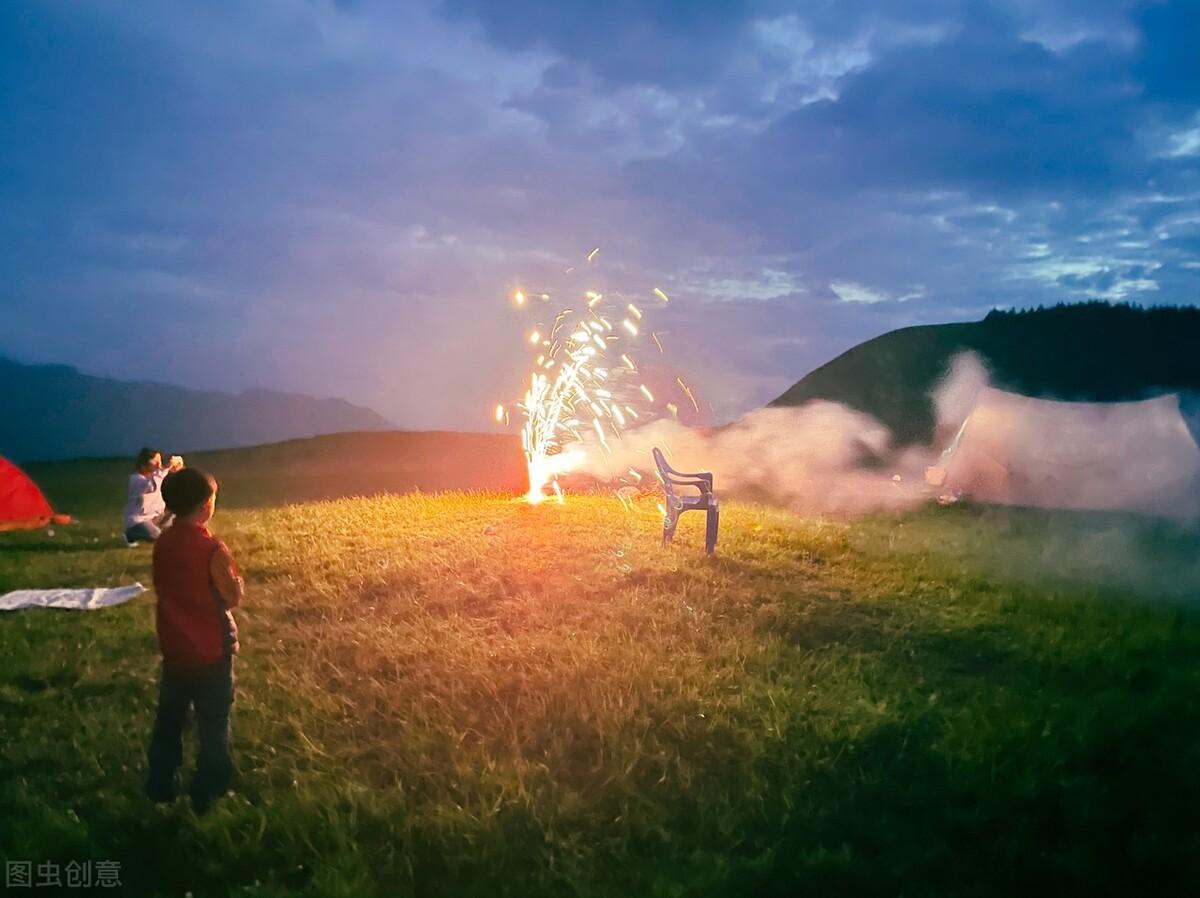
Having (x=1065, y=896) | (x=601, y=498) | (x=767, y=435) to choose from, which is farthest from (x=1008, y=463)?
(x=1065, y=896)

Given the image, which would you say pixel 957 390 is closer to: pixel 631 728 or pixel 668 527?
pixel 668 527

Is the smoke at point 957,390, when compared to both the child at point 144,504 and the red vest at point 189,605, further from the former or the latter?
the red vest at point 189,605

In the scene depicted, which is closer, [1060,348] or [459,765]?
[459,765]

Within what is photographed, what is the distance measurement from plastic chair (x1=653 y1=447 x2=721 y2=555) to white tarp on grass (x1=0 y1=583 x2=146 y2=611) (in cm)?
752

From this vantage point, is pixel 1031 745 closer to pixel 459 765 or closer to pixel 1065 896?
pixel 1065 896

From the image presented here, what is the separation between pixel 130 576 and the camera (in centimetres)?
1248

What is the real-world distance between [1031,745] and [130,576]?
1167cm

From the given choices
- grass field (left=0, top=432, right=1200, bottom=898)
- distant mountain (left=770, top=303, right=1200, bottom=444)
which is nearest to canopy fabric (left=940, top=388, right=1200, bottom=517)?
distant mountain (left=770, top=303, right=1200, bottom=444)

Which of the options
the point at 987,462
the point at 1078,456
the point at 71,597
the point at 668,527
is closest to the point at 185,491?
the point at 71,597

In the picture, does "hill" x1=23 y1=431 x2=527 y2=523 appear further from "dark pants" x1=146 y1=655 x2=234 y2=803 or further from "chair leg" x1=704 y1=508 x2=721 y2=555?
"dark pants" x1=146 y1=655 x2=234 y2=803

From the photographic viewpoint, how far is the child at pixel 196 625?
5531mm

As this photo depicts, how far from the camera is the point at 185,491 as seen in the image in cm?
564

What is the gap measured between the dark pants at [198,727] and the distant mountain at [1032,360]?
2645 centimetres

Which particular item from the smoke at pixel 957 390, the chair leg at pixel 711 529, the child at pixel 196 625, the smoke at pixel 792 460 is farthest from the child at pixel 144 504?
the smoke at pixel 957 390
